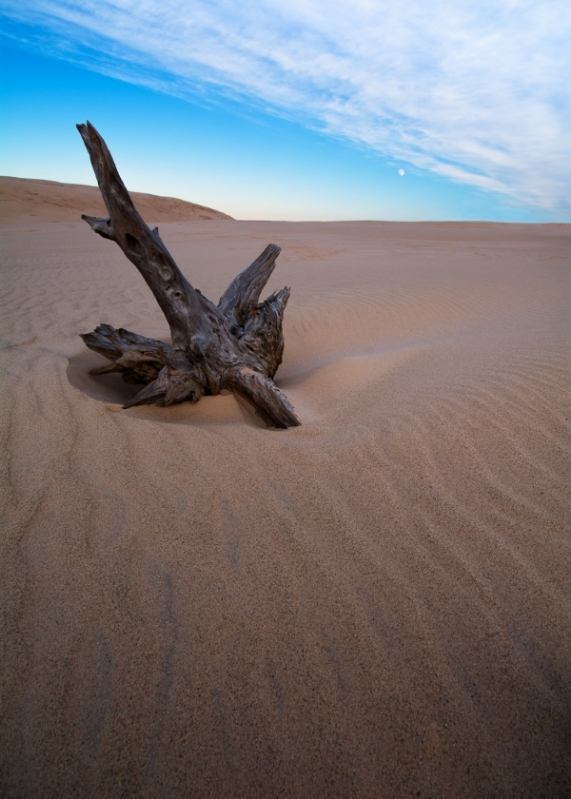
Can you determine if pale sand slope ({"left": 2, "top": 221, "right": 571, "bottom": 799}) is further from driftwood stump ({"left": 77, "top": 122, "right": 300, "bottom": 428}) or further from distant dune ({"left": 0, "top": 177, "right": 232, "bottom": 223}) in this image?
distant dune ({"left": 0, "top": 177, "right": 232, "bottom": 223})

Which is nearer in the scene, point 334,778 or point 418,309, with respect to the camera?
point 334,778

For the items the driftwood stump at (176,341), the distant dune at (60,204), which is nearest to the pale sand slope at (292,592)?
the driftwood stump at (176,341)

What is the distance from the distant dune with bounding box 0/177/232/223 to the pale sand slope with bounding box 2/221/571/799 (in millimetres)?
25183

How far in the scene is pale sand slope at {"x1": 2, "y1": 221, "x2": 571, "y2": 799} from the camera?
1.20 m

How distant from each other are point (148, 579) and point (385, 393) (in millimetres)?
2170

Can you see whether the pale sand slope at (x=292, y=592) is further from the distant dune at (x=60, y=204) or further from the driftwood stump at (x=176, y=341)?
the distant dune at (x=60, y=204)

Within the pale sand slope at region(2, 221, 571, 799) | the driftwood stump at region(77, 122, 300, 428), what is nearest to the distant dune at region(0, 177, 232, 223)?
the driftwood stump at region(77, 122, 300, 428)

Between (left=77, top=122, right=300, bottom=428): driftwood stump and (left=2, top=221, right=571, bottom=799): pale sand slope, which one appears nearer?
(left=2, top=221, right=571, bottom=799): pale sand slope

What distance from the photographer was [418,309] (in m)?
6.59

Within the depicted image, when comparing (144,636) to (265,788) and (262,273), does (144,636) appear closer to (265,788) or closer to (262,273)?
(265,788)

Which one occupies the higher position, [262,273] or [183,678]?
[262,273]

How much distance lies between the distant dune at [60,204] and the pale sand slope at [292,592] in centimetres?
2518

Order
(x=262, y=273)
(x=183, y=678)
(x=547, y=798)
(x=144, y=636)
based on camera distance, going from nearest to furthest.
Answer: (x=547, y=798)
(x=183, y=678)
(x=144, y=636)
(x=262, y=273)

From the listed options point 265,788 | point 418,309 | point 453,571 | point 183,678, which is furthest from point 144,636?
point 418,309
